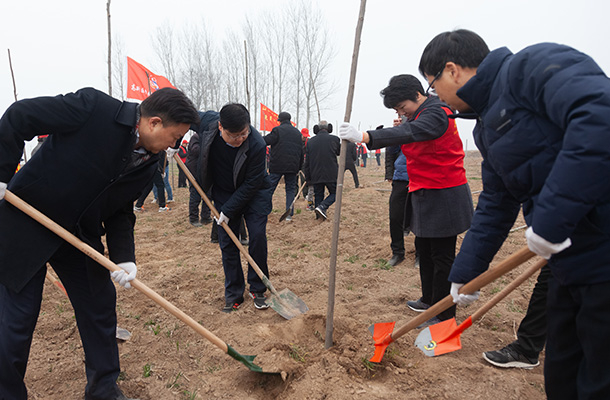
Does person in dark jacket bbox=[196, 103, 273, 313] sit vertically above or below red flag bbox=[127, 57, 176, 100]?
below

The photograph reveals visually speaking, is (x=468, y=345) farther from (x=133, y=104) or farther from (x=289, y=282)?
(x=133, y=104)

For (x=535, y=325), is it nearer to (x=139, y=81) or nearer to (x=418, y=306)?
(x=418, y=306)

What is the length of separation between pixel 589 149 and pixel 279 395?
2.15 meters

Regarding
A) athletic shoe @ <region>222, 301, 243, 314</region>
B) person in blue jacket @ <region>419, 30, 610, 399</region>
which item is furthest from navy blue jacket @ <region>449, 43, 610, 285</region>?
athletic shoe @ <region>222, 301, 243, 314</region>

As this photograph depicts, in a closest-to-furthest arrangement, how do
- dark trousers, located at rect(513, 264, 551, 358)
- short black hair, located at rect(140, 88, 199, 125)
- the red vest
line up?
1. short black hair, located at rect(140, 88, 199, 125)
2. dark trousers, located at rect(513, 264, 551, 358)
3. the red vest

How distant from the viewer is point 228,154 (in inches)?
142

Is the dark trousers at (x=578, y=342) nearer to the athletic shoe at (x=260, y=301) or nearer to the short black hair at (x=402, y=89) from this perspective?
the short black hair at (x=402, y=89)

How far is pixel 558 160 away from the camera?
1.20 meters

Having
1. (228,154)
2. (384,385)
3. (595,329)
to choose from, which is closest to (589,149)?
(595,329)

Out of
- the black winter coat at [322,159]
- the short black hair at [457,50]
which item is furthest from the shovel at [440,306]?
the black winter coat at [322,159]

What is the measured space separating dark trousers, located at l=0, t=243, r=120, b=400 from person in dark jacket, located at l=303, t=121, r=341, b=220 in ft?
18.1

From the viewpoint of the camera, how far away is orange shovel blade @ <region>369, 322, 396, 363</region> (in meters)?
2.54

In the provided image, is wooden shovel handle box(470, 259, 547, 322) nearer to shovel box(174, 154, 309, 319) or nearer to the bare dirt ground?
the bare dirt ground

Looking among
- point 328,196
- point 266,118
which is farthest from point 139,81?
point 266,118
